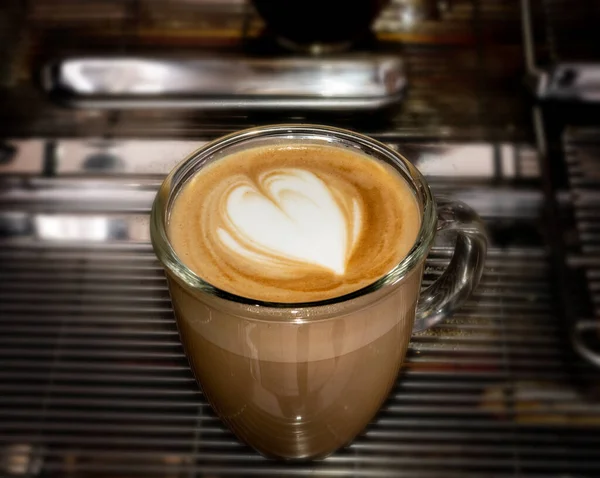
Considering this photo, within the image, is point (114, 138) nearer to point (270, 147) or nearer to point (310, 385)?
point (270, 147)

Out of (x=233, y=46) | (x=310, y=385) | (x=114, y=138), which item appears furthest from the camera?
(x=233, y=46)

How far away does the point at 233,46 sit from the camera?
85 cm

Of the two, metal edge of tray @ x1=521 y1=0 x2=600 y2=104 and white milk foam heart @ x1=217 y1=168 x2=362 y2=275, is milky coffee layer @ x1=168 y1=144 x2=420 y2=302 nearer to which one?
white milk foam heart @ x1=217 y1=168 x2=362 y2=275

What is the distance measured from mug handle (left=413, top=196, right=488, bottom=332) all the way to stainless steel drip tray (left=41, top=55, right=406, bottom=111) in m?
0.25

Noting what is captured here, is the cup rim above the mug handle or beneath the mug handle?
above

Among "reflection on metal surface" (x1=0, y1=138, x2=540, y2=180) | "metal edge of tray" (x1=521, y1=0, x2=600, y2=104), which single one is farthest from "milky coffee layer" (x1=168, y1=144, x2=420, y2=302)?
"metal edge of tray" (x1=521, y1=0, x2=600, y2=104)

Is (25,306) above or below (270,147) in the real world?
below

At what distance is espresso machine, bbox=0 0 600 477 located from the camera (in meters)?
0.52

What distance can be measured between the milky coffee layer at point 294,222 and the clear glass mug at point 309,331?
1 centimetres

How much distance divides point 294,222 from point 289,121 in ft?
0.82

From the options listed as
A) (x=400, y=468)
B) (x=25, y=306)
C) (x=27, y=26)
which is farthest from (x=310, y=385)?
(x=27, y=26)

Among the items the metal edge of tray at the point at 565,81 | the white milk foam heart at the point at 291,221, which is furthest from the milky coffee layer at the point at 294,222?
the metal edge of tray at the point at 565,81

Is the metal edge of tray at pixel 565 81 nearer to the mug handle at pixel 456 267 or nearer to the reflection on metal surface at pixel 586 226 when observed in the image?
the reflection on metal surface at pixel 586 226

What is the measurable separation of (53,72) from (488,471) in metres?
0.54
